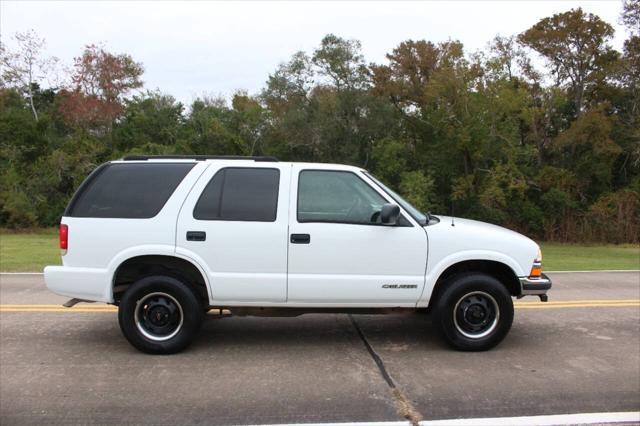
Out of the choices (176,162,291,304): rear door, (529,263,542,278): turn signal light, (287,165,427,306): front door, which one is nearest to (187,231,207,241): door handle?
(176,162,291,304): rear door

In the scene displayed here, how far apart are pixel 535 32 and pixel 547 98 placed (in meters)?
4.51

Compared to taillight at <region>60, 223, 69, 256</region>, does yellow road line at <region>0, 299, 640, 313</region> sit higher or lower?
lower

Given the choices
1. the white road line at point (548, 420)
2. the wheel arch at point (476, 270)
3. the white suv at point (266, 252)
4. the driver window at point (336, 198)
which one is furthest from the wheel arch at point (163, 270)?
the white road line at point (548, 420)

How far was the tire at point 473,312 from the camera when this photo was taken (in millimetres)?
5707

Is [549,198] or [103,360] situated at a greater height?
[549,198]

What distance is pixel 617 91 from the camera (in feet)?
114

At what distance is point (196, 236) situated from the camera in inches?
219

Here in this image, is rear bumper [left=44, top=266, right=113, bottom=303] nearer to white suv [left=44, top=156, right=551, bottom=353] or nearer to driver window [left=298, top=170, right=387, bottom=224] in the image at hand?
white suv [left=44, top=156, right=551, bottom=353]

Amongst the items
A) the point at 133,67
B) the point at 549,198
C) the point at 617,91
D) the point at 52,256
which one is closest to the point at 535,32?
the point at 617,91

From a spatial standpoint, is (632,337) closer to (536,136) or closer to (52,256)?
(52,256)

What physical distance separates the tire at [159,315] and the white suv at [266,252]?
0.4 inches

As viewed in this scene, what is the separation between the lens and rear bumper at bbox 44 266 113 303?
5602 mm

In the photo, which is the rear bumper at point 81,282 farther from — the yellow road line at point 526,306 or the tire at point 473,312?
the tire at point 473,312

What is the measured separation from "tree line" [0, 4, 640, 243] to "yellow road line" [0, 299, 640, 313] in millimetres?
24273
